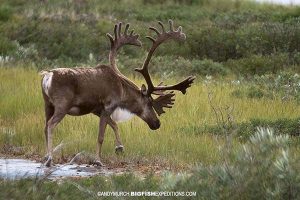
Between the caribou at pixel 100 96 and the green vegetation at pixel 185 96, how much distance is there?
22.7 inches

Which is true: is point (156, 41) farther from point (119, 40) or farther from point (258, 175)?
point (258, 175)

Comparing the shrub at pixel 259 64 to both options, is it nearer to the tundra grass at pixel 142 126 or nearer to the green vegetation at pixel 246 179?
the tundra grass at pixel 142 126

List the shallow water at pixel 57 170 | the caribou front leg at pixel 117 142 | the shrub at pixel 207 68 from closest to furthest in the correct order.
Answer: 1. the shallow water at pixel 57 170
2. the caribou front leg at pixel 117 142
3. the shrub at pixel 207 68

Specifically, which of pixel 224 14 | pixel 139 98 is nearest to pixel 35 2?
pixel 224 14

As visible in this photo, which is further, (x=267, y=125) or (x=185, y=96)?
(x=185, y=96)

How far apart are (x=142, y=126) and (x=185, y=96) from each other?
3.13m

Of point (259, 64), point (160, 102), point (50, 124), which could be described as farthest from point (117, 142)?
point (259, 64)

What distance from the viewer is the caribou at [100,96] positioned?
29.9 feet

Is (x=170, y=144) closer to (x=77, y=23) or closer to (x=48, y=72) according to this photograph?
(x=48, y=72)

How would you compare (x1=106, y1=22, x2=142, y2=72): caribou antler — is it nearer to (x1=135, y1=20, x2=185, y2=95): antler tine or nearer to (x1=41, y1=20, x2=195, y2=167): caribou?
(x1=41, y1=20, x2=195, y2=167): caribou

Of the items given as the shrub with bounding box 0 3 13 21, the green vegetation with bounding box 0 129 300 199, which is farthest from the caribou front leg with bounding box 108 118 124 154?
the shrub with bounding box 0 3 13 21

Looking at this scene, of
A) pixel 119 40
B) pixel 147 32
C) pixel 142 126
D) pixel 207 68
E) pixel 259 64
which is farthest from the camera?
pixel 147 32

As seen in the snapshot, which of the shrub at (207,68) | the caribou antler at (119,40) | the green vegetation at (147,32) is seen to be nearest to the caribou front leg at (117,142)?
the caribou antler at (119,40)

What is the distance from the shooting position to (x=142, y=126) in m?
11.8
